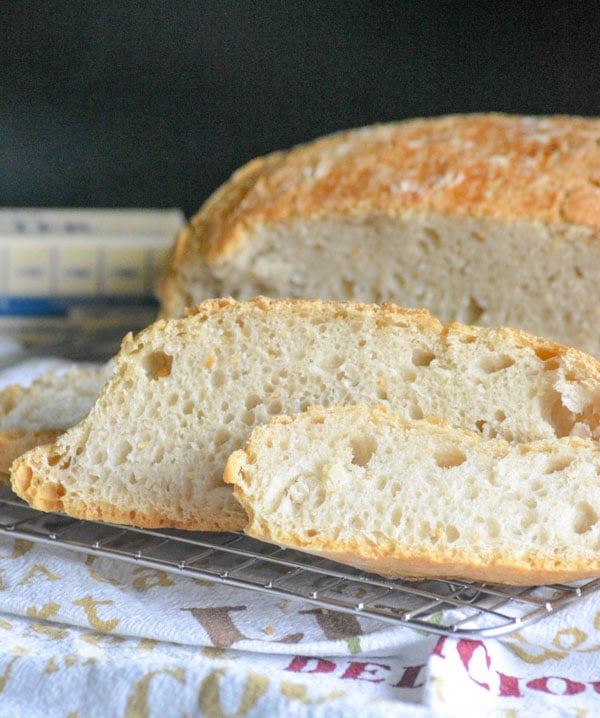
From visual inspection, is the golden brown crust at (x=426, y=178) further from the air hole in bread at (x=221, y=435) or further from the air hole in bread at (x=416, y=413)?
the air hole in bread at (x=221, y=435)

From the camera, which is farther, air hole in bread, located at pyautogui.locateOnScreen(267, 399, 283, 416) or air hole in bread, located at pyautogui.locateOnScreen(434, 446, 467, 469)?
air hole in bread, located at pyautogui.locateOnScreen(267, 399, 283, 416)

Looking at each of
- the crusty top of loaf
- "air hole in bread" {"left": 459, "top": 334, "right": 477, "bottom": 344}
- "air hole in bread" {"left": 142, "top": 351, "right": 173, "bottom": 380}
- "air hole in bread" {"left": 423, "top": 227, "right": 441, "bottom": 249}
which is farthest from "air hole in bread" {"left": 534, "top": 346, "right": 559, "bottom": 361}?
"air hole in bread" {"left": 423, "top": 227, "right": 441, "bottom": 249}

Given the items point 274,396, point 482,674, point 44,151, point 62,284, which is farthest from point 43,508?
point 44,151

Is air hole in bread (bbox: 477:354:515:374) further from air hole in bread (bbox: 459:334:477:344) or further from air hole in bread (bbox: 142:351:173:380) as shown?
air hole in bread (bbox: 142:351:173:380)

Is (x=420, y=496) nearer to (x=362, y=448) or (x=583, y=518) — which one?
(x=362, y=448)

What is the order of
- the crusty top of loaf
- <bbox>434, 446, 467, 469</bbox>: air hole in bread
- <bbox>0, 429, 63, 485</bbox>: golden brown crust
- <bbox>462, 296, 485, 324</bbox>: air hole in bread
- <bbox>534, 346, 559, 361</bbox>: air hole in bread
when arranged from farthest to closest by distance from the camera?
1. <bbox>462, 296, 485, 324</bbox>: air hole in bread
2. the crusty top of loaf
3. <bbox>0, 429, 63, 485</bbox>: golden brown crust
4. <bbox>534, 346, 559, 361</bbox>: air hole in bread
5. <bbox>434, 446, 467, 469</bbox>: air hole in bread

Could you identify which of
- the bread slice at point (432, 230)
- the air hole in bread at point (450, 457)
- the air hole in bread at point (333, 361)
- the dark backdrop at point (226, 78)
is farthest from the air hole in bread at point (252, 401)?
the dark backdrop at point (226, 78)

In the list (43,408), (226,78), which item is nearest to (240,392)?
(43,408)
